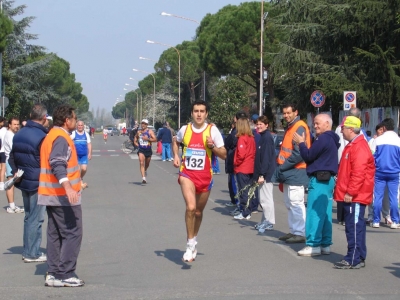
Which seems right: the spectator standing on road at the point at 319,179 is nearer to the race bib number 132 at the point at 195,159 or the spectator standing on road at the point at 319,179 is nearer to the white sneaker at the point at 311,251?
the white sneaker at the point at 311,251

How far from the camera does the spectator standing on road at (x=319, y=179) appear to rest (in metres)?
9.02

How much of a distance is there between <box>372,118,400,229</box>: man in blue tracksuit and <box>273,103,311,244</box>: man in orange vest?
252cm

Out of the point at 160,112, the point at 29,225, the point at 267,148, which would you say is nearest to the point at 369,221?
the point at 267,148

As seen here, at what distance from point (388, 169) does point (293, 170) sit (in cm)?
287

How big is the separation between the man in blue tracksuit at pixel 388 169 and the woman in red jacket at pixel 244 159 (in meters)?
2.16

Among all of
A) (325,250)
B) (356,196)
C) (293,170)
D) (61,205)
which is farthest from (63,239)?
(293,170)

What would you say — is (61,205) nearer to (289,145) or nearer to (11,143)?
(289,145)

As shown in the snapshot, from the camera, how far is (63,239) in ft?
24.3

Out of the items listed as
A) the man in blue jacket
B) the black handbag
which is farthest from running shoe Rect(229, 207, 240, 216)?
the man in blue jacket

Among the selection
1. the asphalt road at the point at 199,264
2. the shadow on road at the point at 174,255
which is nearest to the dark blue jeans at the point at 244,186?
the asphalt road at the point at 199,264

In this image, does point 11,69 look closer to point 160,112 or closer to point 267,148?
point 160,112

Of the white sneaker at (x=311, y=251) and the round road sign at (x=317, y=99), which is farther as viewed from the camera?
the round road sign at (x=317, y=99)

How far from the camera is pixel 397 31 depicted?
29.9 metres

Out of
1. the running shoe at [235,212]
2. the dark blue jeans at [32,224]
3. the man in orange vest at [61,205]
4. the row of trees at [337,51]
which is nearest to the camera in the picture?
the man in orange vest at [61,205]
